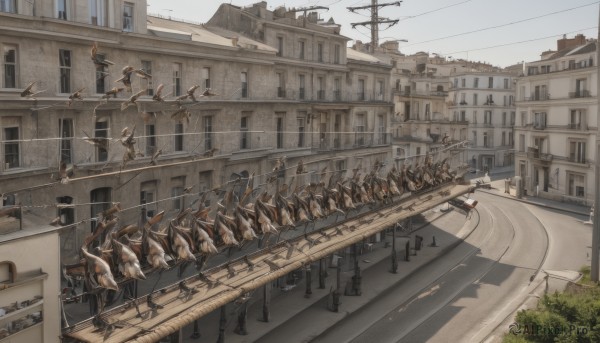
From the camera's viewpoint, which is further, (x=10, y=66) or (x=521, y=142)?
(x=521, y=142)

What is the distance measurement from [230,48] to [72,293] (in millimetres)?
24761

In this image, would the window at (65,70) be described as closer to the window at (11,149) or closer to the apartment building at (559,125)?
the window at (11,149)

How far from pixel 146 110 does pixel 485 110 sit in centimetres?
6342

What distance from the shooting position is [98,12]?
101 feet

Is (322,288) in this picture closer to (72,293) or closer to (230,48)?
(72,293)

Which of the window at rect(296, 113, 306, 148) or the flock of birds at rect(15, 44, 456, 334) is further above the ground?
the window at rect(296, 113, 306, 148)

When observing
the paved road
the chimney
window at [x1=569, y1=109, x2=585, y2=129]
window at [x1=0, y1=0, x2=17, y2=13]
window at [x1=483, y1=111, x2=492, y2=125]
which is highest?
the chimney

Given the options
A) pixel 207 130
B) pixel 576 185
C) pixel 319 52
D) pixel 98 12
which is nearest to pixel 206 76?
pixel 207 130

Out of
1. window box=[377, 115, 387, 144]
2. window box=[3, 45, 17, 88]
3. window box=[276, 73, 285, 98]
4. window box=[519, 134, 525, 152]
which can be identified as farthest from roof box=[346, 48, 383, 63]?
window box=[3, 45, 17, 88]

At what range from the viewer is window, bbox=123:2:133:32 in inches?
1283

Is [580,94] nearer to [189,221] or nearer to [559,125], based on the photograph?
[559,125]

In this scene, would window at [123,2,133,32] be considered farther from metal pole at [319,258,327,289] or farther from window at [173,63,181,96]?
metal pole at [319,258,327,289]

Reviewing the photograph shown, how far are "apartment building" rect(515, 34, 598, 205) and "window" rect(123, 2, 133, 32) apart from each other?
40443 millimetres

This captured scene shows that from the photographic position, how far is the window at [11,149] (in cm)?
2625
